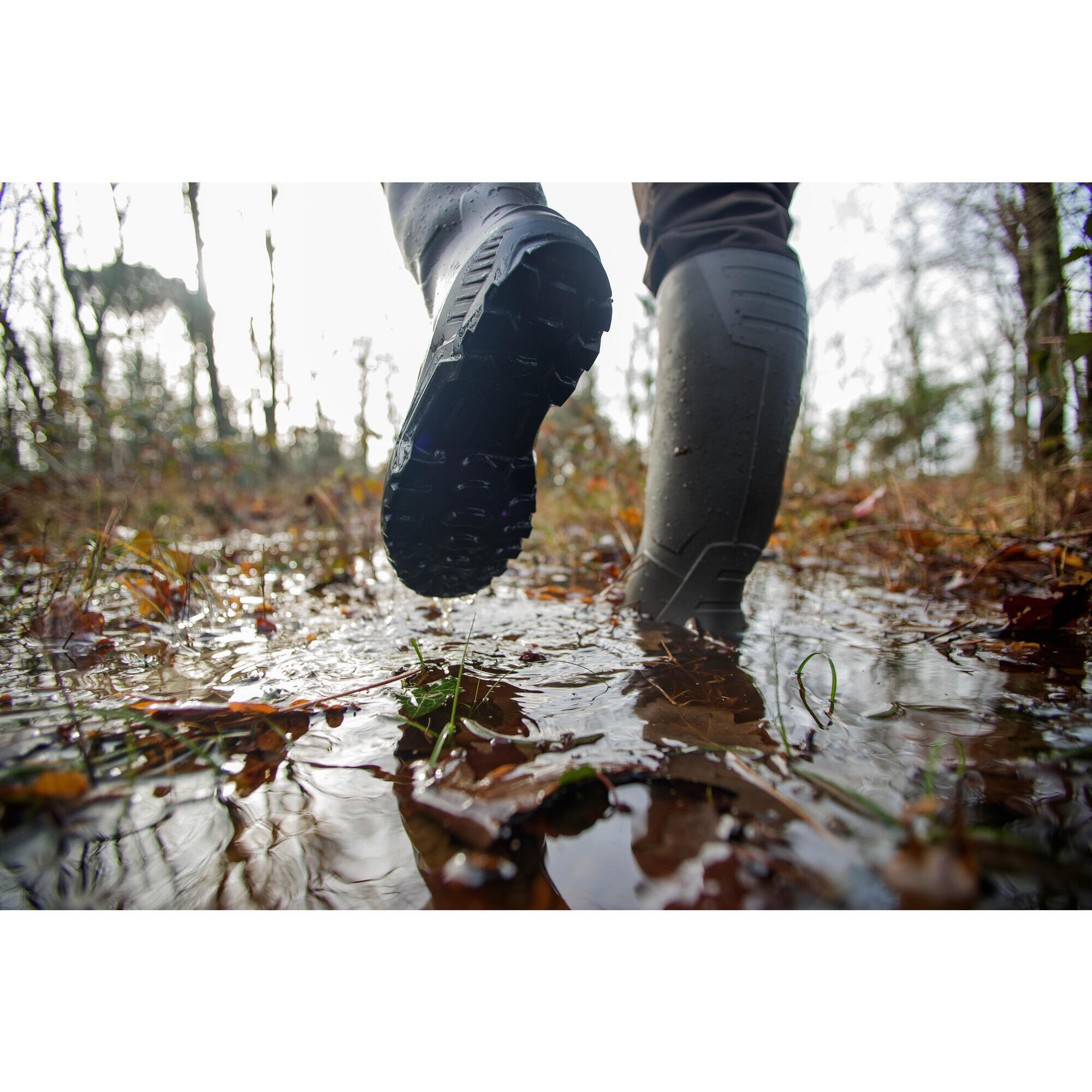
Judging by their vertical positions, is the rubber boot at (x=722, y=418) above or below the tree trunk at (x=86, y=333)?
below

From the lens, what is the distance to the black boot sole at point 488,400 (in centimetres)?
95

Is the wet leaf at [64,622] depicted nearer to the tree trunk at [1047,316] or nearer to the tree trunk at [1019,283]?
the tree trunk at [1047,316]

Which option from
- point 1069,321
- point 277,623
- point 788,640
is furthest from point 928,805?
point 1069,321

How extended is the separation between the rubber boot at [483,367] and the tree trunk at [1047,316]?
111 centimetres

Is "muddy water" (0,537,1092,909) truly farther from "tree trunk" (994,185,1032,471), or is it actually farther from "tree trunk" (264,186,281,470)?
"tree trunk" (264,186,281,470)

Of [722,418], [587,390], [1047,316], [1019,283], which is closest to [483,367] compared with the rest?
[722,418]

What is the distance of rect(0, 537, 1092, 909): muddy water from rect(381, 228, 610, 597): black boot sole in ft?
0.78

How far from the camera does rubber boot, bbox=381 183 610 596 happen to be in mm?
948

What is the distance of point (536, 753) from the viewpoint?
61 centimetres

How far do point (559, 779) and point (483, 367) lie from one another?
708 mm

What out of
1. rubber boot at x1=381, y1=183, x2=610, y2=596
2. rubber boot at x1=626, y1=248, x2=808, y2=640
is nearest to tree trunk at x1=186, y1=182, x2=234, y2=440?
rubber boot at x1=381, y1=183, x2=610, y2=596

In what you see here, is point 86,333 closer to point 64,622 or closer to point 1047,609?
point 64,622

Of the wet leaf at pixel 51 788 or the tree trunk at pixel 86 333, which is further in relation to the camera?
the tree trunk at pixel 86 333

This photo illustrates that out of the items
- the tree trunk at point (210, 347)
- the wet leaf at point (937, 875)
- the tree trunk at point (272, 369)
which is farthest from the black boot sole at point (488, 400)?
the tree trunk at point (210, 347)
